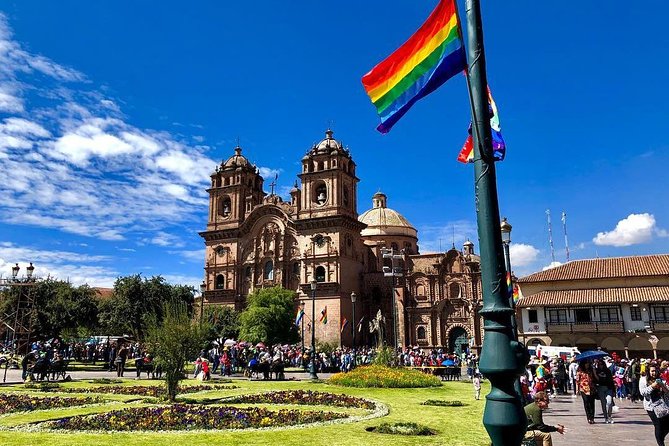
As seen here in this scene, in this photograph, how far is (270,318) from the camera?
1946 inches

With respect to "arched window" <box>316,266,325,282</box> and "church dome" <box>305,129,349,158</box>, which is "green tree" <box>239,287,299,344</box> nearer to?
"arched window" <box>316,266,325,282</box>

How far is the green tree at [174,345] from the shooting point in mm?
16359

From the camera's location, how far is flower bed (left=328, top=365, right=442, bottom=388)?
22.8 m

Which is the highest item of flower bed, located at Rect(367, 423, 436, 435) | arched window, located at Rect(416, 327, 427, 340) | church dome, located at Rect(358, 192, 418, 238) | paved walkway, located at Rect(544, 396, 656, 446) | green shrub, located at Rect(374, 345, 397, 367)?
church dome, located at Rect(358, 192, 418, 238)

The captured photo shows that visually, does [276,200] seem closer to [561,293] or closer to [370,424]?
[561,293]

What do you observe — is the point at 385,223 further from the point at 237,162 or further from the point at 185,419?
the point at 185,419

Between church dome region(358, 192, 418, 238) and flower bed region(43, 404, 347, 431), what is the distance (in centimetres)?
5578

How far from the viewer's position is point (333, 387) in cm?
2292

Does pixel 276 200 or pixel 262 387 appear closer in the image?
pixel 262 387

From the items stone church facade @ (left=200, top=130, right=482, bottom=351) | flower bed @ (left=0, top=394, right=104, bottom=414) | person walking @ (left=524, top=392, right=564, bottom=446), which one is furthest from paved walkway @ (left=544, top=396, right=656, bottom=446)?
stone church facade @ (left=200, top=130, right=482, bottom=351)

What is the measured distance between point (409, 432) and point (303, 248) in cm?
4636

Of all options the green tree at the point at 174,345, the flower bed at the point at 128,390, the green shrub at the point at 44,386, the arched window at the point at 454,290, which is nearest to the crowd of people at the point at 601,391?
the green tree at the point at 174,345

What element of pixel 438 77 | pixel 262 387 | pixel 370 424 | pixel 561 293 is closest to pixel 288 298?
pixel 561 293

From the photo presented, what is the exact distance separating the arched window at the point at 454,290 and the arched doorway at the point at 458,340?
3441 mm
